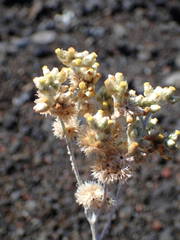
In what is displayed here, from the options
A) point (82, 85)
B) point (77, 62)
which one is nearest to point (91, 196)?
point (82, 85)

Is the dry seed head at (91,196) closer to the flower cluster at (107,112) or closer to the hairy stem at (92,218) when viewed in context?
the hairy stem at (92,218)

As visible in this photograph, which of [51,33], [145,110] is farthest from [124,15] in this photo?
[145,110]

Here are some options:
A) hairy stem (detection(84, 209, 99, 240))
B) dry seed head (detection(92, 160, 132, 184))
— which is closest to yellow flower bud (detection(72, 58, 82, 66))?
dry seed head (detection(92, 160, 132, 184))

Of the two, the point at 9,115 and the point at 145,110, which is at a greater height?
the point at 9,115

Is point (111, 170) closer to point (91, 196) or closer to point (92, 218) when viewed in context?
point (91, 196)

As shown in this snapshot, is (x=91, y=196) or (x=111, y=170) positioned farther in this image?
(x=91, y=196)

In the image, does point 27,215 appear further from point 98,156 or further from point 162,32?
point 162,32
